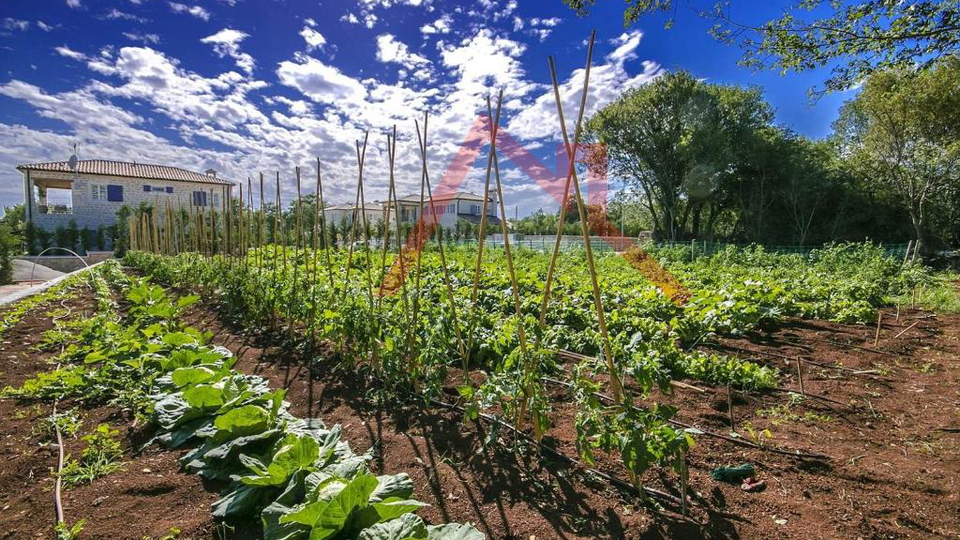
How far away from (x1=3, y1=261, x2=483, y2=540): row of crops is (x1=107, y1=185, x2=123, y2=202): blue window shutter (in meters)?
31.8

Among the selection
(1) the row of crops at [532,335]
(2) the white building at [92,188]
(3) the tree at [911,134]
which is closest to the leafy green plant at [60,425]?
(1) the row of crops at [532,335]

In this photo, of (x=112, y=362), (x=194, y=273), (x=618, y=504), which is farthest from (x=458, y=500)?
(x=194, y=273)

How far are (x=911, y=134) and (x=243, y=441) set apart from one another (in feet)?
65.7

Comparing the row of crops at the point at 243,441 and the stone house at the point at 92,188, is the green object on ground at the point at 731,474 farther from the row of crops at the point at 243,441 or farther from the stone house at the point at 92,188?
the stone house at the point at 92,188

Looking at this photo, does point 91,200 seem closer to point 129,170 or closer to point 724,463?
point 129,170

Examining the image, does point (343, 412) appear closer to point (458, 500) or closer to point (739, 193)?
point (458, 500)

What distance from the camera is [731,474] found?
2.14 meters

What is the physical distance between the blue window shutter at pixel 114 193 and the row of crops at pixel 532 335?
27.8 meters

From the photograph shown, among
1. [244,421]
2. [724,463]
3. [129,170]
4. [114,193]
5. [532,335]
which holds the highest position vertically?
[129,170]

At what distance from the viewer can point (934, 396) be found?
130 inches

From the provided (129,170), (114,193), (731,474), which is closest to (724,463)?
(731,474)

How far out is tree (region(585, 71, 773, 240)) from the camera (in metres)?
19.8

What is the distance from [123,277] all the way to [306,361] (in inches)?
304

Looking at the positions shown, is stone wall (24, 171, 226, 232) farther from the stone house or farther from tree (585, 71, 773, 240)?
tree (585, 71, 773, 240)
